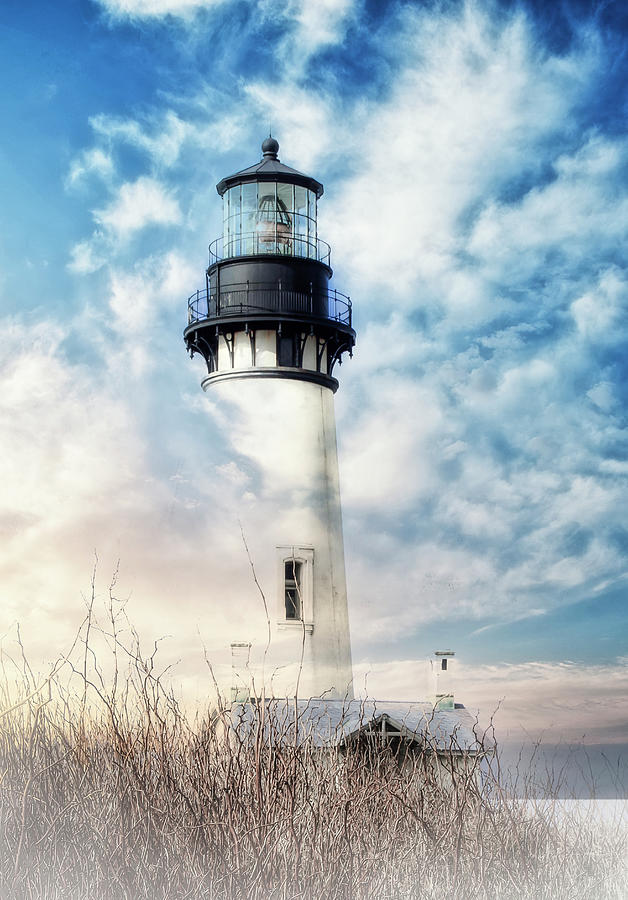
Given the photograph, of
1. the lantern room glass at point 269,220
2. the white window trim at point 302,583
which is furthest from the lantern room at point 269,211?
the white window trim at point 302,583

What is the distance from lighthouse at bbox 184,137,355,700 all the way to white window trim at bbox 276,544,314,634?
0.05 feet

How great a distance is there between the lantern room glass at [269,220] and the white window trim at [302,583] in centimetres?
489

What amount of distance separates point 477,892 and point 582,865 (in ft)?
4.98

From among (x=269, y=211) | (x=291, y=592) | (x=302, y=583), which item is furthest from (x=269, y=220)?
(x=291, y=592)

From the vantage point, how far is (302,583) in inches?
687

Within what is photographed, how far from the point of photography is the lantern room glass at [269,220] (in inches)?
739

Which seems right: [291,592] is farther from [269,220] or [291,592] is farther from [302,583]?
[269,220]

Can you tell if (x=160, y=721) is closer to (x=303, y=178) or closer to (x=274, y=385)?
(x=274, y=385)

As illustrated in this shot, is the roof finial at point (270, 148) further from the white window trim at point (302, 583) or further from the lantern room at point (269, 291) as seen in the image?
the white window trim at point (302, 583)

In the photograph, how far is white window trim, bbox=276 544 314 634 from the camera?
17.2 metres

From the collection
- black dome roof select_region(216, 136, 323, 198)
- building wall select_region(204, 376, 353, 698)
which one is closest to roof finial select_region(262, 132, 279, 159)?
black dome roof select_region(216, 136, 323, 198)

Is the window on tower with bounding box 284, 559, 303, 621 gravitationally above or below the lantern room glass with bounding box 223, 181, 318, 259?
below

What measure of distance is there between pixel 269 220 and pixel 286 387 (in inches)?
117

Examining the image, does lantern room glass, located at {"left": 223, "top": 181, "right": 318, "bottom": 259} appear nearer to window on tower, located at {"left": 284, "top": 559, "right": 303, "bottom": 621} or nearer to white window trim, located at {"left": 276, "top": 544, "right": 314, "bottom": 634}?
white window trim, located at {"left": 276, "top": 544, "right": 314, "bottom": 634}
